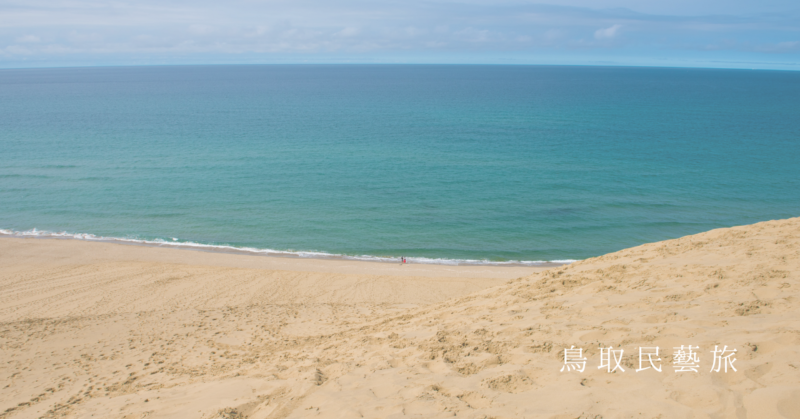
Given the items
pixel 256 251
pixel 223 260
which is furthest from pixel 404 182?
pixel 223 260

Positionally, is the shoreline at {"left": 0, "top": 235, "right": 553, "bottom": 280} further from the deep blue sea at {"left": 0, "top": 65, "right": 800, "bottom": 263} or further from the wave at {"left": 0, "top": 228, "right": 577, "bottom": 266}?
the deep blue sea at {"left": 0, "top": 65, "right": 800, "bottom": 263}

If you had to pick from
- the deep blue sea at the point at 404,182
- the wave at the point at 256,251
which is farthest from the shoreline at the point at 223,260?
the deep blue sea at the point at 404,182

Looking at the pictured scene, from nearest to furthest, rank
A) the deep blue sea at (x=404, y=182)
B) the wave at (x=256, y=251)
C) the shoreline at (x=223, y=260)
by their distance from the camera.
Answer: the shoreline at (x=223, y=260)
the wave at (x=256, y=251)
the deep blue sea at (x=404, y=182)

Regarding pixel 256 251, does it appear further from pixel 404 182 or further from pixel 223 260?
pixel 404 182

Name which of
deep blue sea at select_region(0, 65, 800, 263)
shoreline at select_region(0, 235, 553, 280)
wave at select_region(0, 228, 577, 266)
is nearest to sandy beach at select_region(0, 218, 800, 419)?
shoreline at select_region(0, 235, 553, 280)

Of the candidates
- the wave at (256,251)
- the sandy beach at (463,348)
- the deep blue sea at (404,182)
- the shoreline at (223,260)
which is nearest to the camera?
the sandy beach at (463,348)

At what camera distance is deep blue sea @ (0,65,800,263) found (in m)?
27.6

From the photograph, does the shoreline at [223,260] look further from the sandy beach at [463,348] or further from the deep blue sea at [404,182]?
the sandy beach at [463,348]

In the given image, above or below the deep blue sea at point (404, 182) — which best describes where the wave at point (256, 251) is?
below

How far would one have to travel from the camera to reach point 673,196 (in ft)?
109

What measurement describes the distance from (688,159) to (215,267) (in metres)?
45.2

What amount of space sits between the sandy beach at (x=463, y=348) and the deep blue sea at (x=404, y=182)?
523 inches

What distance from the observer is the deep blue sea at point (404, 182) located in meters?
27.6

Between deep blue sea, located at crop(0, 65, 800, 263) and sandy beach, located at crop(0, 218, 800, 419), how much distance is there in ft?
43.6
